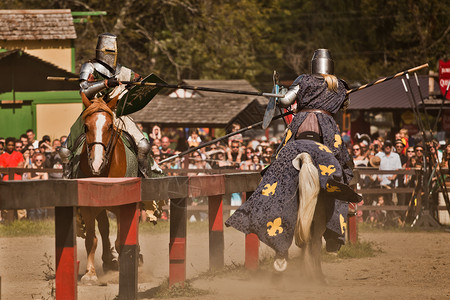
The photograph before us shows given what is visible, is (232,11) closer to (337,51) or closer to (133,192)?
(337,51)

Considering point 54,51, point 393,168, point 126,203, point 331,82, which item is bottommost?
point 126,203

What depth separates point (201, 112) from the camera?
26703mm

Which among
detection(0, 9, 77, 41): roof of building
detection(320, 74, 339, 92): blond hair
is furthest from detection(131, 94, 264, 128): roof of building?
detection(320, 74, 339, 92): blond hair

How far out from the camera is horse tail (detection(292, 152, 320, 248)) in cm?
852

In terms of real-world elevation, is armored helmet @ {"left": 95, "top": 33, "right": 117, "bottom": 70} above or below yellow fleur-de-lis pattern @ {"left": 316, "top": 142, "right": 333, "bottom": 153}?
above

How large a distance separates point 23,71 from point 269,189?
1752 centimetres

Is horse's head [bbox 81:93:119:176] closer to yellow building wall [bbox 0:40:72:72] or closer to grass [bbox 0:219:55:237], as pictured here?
grass [bbox 0:219:55:237]

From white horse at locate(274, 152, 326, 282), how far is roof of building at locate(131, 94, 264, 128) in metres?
16.3

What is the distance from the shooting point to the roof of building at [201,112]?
25953 millimetres

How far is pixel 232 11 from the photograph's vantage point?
138ft

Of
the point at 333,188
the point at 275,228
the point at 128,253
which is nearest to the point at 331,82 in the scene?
the point at 333,188

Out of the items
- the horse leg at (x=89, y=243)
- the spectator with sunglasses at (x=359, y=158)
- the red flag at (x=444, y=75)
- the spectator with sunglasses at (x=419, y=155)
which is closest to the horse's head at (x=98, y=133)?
the horse leg at (x=89, y=243)

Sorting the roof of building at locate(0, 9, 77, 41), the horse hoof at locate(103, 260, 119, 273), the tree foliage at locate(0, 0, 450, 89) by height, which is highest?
the tree foliage at locate(0, 0, 450, 89)

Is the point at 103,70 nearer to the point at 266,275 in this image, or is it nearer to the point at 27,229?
the point at 266,275
